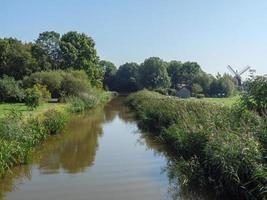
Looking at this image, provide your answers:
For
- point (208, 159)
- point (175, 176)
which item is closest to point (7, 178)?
point (175, 176)

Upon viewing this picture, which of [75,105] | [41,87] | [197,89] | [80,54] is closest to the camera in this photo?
[75,105]

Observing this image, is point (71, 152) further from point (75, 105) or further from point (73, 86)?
point (73, 86)

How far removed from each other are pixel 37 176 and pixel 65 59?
196 ft

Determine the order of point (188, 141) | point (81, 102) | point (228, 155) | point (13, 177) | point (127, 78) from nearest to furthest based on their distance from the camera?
point (228, 155) → point (13, 177) → point (188, 141) → point (81, 102) → point (127, 78)

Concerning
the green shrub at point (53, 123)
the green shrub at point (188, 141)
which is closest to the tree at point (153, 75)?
the green shrub at point (53, 123)

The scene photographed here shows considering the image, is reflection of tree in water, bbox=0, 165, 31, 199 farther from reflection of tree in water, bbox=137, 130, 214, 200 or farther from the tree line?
the tree line

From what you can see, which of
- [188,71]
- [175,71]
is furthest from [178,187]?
[175,71]

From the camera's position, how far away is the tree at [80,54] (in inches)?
2886

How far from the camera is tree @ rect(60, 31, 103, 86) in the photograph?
7331 centimetres

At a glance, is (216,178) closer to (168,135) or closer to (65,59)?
(168,135)

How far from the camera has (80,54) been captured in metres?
75.2

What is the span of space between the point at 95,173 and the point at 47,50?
63678 mm

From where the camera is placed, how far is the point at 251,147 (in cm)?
1074

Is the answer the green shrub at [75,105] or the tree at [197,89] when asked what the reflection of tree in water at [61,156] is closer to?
the green shrub at [75,105]
